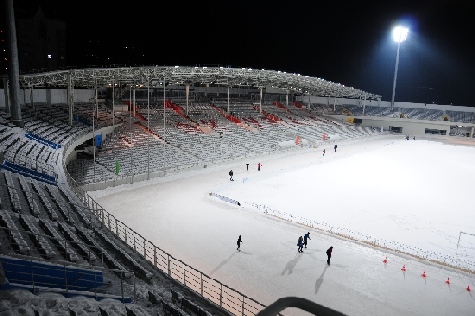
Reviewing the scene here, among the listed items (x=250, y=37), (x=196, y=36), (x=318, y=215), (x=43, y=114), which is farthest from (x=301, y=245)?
(x=250, y=37)

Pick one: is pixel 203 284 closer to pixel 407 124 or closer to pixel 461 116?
pixel 407 124

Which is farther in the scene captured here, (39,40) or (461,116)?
(461,116)

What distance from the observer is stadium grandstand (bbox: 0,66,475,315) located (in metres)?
8.02

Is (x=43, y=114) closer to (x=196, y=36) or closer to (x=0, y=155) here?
(x=0, y=155)

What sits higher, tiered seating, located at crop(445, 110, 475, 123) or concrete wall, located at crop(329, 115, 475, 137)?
tiered seating, located at crop(445, 110, 475, 123)

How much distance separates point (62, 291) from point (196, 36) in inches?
2513

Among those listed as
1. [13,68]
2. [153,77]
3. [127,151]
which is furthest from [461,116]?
[13,68]

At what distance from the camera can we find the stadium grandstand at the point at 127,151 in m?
8.02

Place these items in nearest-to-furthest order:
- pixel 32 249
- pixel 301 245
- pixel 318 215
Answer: pixel 32 249 → pixel 301 245 → pixel 318 215

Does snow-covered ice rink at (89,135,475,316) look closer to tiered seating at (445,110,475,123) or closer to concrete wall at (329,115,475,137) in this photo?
concrete wall at (329,115,475,137)

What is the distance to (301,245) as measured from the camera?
16.0 meters

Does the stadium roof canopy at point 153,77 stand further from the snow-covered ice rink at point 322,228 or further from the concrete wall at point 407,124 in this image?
the concrete wall at point 407,124

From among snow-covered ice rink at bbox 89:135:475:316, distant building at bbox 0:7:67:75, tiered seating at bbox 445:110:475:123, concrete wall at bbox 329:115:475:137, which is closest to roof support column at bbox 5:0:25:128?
snow-covered ice rink at bbox 89:135:475:316

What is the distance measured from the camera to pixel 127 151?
1270 inches
